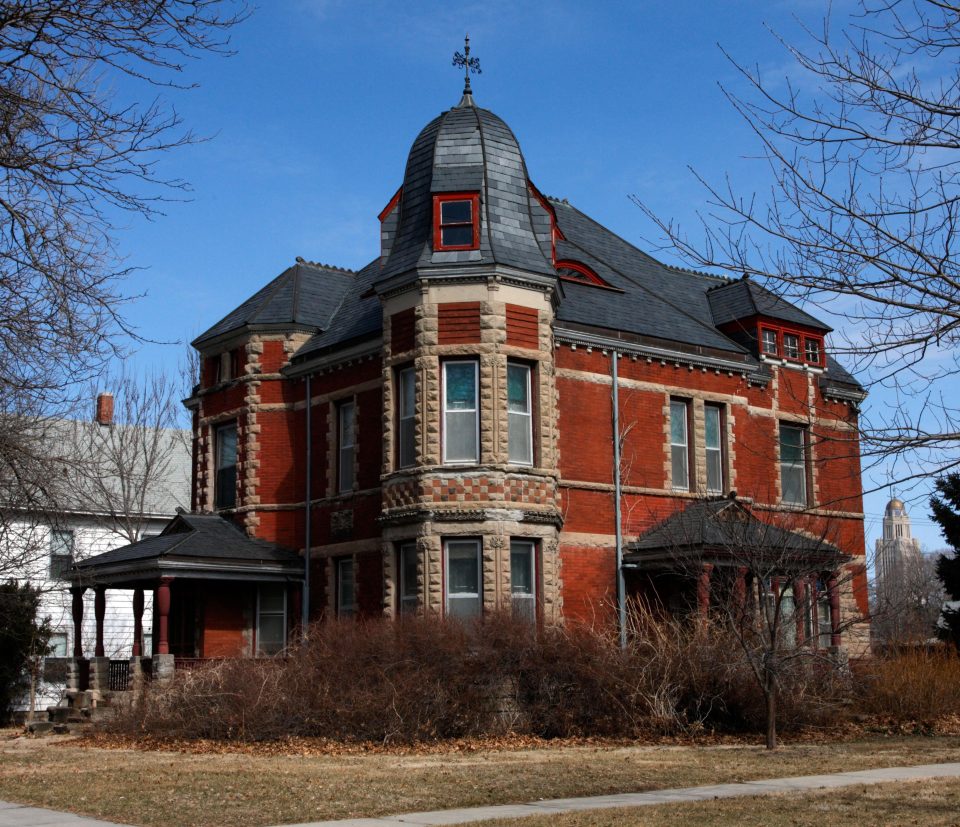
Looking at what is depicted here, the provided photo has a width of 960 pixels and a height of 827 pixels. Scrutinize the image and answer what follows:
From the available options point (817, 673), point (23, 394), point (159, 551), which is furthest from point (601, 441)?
point (23, 394)

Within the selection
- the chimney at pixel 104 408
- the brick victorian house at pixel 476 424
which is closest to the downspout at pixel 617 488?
→ the brick victorian house at pixel 476 424

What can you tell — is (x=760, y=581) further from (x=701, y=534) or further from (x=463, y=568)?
(x=463, y=568)

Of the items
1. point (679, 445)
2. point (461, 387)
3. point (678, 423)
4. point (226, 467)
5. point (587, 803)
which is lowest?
point (587, 803)

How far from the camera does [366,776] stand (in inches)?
559

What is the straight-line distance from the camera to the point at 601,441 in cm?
2664

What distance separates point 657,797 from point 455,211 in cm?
1535

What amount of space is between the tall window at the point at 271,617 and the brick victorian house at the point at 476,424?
5 centimetres

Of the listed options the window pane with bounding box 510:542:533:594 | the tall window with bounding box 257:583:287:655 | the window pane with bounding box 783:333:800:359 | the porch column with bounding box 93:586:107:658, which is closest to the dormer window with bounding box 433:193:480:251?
the window pane with bounding box 510:542:533:594

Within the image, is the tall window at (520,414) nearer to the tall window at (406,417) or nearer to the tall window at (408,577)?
the tall window at (406,417)

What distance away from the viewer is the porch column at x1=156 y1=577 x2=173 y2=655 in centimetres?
2477

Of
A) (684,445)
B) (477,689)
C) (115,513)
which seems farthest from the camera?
(115,513)

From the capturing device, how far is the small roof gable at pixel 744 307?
99.4 feet

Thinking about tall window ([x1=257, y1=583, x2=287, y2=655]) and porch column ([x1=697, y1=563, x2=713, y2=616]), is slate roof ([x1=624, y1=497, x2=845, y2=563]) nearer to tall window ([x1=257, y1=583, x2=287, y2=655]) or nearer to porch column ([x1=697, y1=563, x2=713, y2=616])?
porch column ([x1=697, y1=563, x2=713, y2=616])

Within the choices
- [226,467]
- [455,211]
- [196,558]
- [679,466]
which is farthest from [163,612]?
[679,466]
